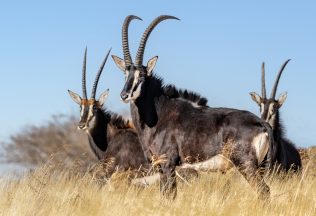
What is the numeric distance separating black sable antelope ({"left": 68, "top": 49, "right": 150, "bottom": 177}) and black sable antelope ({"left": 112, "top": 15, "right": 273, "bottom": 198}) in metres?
2.01

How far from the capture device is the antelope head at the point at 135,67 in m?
9.77

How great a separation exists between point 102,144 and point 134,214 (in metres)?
5.88

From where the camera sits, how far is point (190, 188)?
10273mm

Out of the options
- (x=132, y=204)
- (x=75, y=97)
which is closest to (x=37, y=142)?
(x=75, y=97)

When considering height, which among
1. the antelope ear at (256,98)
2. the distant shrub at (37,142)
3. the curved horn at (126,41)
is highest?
the curved horn at (126,41)

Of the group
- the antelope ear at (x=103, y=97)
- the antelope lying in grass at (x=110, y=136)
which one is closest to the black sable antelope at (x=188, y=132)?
the antelope lying in grass at (x=110, y=136)

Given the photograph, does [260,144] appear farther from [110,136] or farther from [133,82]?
[110,136]

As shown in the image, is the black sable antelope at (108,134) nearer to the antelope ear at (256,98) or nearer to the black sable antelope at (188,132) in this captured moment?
the black sable antelope at (188,132)

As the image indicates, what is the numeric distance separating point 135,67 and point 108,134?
3.43 metres

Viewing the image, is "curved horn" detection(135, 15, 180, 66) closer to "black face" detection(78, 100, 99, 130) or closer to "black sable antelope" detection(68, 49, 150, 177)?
"black sable antelope" detection(68, 49, 150, 177)

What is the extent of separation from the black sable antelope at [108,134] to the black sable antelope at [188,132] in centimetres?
201

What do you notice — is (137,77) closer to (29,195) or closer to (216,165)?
(216,165)

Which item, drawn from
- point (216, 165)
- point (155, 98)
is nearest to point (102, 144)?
point (155, 98)

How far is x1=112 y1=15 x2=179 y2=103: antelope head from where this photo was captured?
9.77m
